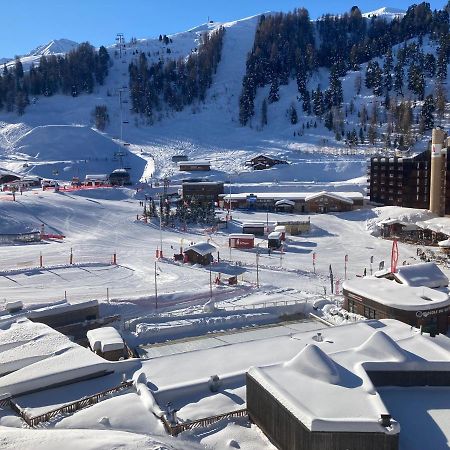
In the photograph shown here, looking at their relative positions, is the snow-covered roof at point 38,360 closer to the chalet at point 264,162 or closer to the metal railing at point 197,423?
the metal railing at point 197,423

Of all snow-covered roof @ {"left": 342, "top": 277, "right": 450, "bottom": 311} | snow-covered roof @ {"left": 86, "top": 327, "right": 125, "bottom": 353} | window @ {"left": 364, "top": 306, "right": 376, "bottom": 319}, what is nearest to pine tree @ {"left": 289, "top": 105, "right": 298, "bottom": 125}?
snow-covered roof @ {"left": 342, "top": 277, "right": 450, "bottom": 311}

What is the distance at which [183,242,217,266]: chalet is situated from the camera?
32.0 meters

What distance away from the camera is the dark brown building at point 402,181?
51.0 m

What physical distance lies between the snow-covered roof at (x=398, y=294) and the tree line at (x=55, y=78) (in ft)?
306

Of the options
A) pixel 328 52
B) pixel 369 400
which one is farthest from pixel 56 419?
pixel 328 52

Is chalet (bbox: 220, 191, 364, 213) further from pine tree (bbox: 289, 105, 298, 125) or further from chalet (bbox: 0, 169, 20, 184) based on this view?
pine tree (bbox: 289, 105, 298, 125)

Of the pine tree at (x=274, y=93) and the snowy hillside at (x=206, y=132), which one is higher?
the pine tree at (x=274, y=93)

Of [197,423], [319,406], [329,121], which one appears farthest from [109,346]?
[329,121]

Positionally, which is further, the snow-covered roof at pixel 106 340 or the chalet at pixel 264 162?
the chalet at pixel 264 162

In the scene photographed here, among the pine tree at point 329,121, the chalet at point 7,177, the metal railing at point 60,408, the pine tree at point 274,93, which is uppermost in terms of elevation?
the pine tree at point 274,93

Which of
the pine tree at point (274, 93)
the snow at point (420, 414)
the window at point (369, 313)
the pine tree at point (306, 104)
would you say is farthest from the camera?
the pine tree at point (274, 93)

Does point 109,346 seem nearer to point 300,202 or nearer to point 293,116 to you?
point 300,202

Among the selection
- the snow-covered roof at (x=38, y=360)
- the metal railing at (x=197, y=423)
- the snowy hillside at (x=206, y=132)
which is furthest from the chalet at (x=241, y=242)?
the snowy hillside at (x=206, y=132)

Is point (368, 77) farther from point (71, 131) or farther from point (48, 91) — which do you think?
point (48, 91)
